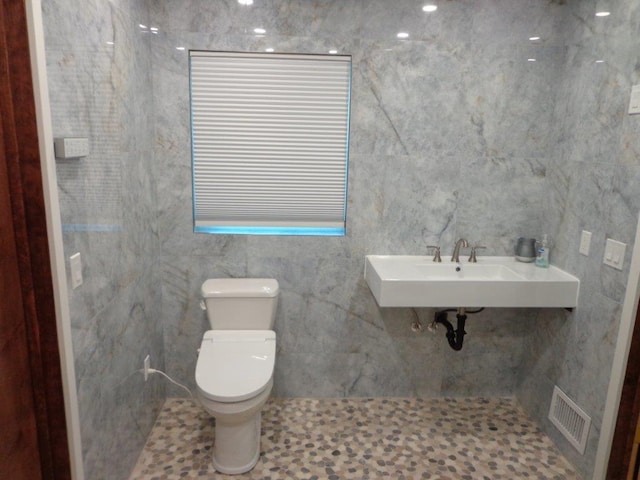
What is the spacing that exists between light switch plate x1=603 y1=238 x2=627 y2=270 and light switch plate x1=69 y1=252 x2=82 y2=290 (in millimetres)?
2267

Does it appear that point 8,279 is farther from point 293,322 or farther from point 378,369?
point 378,369

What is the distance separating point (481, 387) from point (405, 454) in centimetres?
82

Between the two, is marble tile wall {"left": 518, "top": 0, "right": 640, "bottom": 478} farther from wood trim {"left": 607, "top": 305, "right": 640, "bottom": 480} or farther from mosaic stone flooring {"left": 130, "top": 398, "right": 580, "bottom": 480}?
mosaic stone flooring {"left": 130, "top": 398, "right": 580, "bottom": 480}

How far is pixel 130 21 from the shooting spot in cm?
215

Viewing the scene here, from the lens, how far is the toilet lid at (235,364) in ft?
6.79

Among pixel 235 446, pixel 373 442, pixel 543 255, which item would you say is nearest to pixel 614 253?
pixel 543 255

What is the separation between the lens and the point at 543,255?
2.62 meters

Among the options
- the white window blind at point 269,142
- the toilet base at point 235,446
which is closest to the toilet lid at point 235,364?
the toilet base at point 235,446

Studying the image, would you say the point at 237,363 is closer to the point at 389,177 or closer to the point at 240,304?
the point at 240,304

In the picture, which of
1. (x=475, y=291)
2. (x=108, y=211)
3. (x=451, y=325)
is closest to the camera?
(x=108, y=211)

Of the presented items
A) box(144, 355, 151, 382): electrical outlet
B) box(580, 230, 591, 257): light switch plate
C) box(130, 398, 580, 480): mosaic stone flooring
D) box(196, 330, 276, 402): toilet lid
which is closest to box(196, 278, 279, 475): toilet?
box(196, 330, 276, 402): toilet lid

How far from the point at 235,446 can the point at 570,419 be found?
174 cm

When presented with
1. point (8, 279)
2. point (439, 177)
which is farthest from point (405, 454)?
point (8, 279)

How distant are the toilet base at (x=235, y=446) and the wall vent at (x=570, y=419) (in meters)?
1.62
